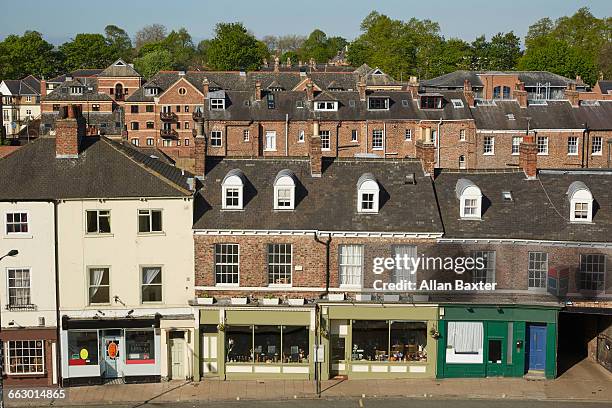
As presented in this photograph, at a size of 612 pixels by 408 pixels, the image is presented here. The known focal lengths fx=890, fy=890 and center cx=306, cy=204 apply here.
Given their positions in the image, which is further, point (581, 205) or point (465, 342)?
point (581, 205)

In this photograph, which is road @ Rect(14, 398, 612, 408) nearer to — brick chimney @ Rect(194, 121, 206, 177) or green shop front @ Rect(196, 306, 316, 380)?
green shop front @ Rect(196, 306, 316, 380)

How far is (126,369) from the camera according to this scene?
1359 inches

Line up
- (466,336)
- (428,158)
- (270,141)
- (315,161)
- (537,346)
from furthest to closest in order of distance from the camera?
1. (270,141)
2. (428,158)
3. (315,161)
4. (537,346)
5. (466,336)

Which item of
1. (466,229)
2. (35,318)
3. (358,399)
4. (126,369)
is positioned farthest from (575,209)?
(35,318)

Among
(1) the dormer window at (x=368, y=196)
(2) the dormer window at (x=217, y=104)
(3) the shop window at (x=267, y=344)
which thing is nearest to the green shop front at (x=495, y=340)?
(1) the dormer window at (x=368, y=196)

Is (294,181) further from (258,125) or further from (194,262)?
(258,125)

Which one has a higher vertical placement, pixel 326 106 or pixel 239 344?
pixel 326 106

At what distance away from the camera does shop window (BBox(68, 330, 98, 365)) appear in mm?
34344

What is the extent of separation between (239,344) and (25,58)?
143224 mm

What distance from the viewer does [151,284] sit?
34781 mm

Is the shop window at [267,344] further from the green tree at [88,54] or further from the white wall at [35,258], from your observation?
the green tree at [88,54]

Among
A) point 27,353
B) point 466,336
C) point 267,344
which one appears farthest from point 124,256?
point 466,336

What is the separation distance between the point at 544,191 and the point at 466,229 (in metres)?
4.29

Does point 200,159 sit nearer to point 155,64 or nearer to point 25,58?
point 155,64
